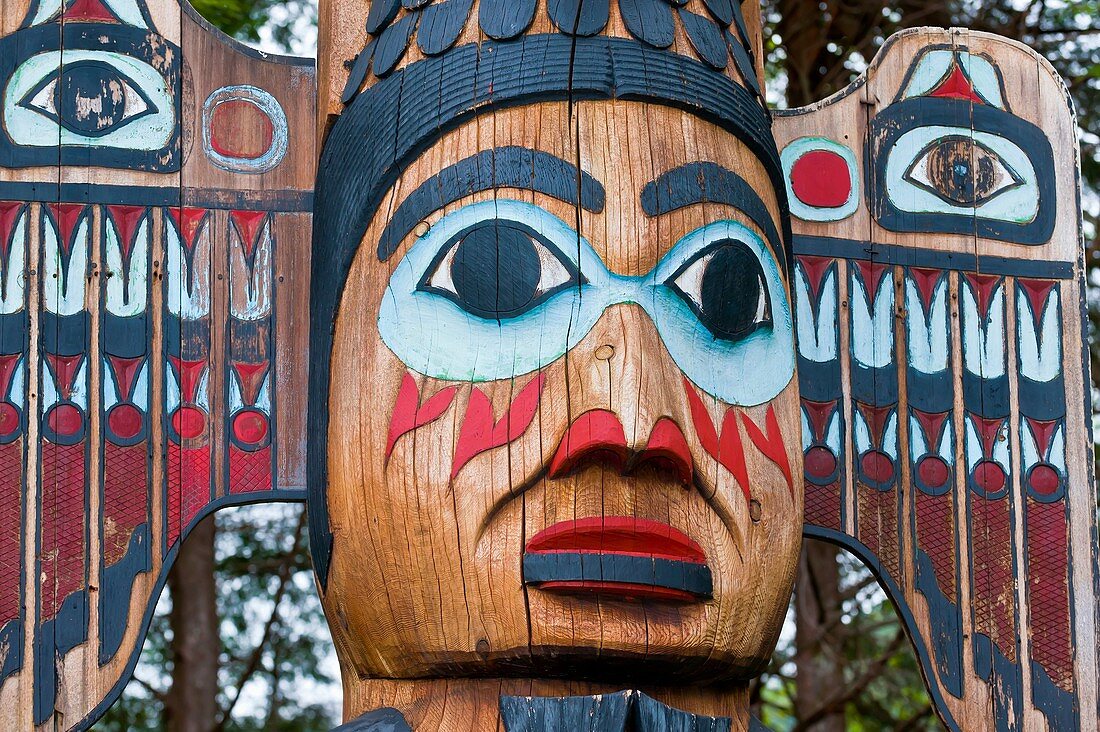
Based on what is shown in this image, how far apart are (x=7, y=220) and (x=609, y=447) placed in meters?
1.97

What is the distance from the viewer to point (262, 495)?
452 centimetres

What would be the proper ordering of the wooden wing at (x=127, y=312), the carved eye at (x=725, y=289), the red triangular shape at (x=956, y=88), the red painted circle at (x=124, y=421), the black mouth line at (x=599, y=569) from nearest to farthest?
the black mouth line at (x=599, y=569) → the carved eye at (x=725, y=289) → the wooden wing at (x=127, y=312) → the red painted circle at (x=124, y=421) → the red triangular shape at (x=956, y=88)

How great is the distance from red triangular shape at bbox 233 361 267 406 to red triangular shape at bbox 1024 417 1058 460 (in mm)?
2404

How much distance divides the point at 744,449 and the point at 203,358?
1606 mm

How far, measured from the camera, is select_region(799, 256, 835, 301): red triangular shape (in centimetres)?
497

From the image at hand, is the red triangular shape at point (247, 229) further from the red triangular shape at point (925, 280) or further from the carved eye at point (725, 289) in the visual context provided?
the red triangular shape at point (925, 280)

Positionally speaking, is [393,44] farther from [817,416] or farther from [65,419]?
[817,416]

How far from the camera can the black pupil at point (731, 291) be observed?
4125 millimetres

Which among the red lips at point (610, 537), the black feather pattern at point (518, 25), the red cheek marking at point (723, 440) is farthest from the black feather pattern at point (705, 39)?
the red lips at point (610, 537)

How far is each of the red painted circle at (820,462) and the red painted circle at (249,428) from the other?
164 cm

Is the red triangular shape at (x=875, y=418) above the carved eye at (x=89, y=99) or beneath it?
beneath

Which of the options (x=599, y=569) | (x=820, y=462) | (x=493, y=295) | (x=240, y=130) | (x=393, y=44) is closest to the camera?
(x=599, y=569)

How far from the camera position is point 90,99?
4.66m

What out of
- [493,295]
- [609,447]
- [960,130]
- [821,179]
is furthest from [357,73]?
[960,130]
